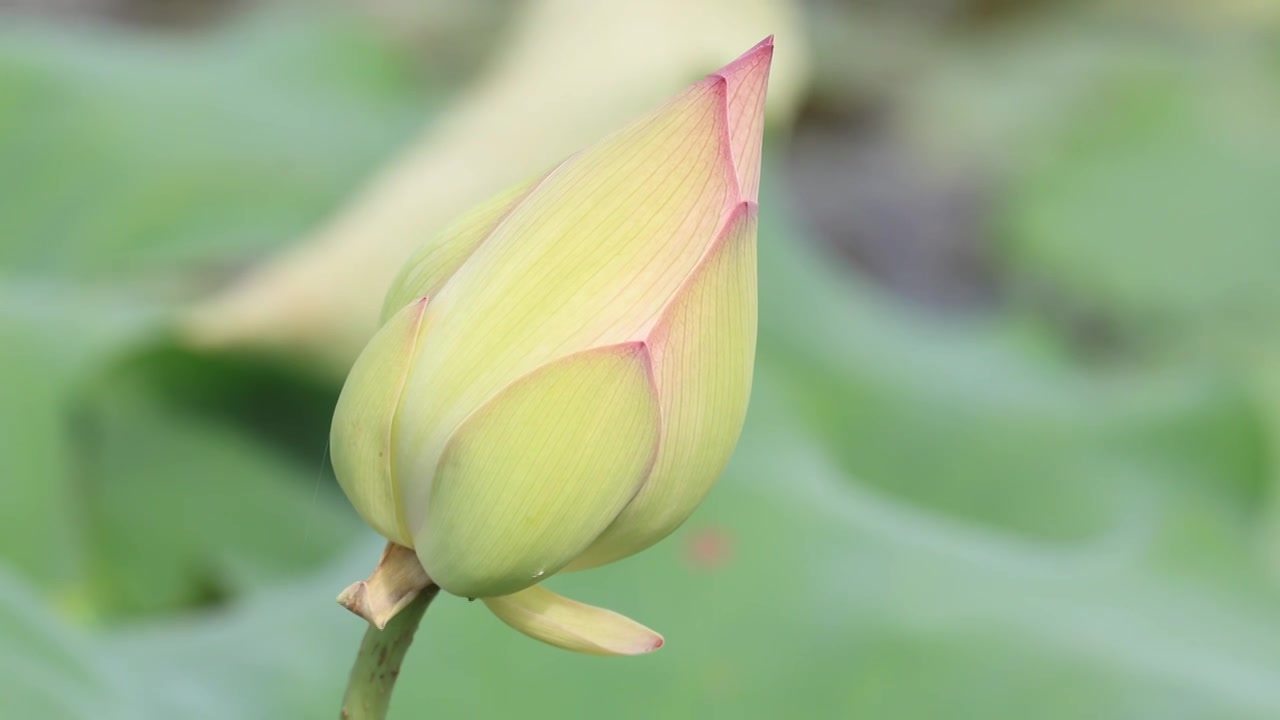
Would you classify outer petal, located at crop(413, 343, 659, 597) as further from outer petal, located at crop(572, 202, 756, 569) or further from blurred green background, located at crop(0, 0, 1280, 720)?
blurred green background, located at crop(0, 0, 1280, 720)

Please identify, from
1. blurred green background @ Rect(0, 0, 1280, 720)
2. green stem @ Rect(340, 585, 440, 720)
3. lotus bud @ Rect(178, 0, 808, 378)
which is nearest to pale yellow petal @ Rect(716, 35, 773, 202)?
green stem @ Rect(340, 585, 440, 720)

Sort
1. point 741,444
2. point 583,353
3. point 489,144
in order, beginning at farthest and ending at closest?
point 489,144 < point 741,444 < point 583,353

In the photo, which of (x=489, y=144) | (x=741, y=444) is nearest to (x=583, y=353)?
(x=741, y=444)

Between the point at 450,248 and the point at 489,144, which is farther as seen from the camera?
the point at 489,144

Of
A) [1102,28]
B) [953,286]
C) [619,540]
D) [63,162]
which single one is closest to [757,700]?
[619,540]

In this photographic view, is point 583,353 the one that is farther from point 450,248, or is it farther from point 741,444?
point 741,444

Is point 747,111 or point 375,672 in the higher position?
point 747,111

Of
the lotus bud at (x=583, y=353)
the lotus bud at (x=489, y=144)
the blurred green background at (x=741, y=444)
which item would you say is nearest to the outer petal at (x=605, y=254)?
the lotus bud at (x=583, y=353)
